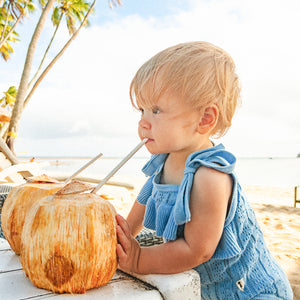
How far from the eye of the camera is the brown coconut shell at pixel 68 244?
65cm

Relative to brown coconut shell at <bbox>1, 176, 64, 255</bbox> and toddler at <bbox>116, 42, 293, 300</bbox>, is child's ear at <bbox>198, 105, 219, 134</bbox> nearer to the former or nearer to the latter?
toddler at <bbox>116, 42, 293, 300</bbox>

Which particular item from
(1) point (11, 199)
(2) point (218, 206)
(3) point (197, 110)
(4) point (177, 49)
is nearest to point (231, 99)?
(3) point (197, 110)

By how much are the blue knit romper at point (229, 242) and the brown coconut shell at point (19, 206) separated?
15.0 inches

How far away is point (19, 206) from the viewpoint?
2.94 feet

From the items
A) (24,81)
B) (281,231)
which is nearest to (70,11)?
(24,81)

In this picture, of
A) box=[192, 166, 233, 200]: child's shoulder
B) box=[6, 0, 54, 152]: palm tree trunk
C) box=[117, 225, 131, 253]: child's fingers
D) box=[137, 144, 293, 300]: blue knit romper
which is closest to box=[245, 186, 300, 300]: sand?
box=[137, 144, 293, 300]: blue knit romper

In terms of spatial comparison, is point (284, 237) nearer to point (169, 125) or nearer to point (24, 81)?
point (169, 125)

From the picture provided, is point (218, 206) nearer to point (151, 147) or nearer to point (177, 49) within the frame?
point (151, 147)

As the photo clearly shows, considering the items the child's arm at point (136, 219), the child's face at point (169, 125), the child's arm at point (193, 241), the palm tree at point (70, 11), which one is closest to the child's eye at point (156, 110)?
the child's face at point (169, 125)

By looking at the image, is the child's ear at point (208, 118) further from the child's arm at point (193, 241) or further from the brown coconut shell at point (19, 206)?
the brown coconut shell at point (19, 206)

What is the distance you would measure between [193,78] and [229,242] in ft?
1.75

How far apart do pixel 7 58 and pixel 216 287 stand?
63.5ft

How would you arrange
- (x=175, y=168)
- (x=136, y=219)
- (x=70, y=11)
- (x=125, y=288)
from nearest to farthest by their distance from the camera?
1. (x=125, y=288)
2. (x=175, y=168)
3. (x=136, y=219)
4. (x=70, y=11)

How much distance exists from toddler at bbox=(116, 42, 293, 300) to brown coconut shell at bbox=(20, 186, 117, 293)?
8cm
